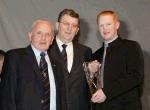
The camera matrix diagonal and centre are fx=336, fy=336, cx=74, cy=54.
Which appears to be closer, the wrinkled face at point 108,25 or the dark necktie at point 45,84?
the dark necktie at point 45,84

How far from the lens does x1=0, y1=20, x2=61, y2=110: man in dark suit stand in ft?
7.29

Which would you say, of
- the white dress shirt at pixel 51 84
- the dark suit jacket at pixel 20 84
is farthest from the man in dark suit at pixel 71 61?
the dark suit jacket at pixel 20 84

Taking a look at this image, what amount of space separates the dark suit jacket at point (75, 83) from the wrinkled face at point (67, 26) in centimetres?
10

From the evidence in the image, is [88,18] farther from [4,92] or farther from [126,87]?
[4,92]

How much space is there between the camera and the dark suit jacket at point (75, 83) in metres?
2.53

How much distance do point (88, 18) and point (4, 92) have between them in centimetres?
133

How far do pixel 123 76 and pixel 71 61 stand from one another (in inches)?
16.9

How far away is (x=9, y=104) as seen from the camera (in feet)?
7.16

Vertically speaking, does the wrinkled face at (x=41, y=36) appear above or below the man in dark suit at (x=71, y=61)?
above

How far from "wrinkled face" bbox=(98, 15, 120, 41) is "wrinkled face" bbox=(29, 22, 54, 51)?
418 mm

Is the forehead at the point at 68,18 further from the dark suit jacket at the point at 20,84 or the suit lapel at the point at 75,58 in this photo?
the dark suit jacket at the point at 20,84

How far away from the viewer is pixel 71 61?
2621mm

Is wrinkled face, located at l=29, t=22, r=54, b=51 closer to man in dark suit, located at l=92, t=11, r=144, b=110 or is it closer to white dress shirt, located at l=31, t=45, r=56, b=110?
white dress shirt, located at l=31, t=45, r=56, b=110

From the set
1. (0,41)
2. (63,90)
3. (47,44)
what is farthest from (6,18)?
(63,90)
